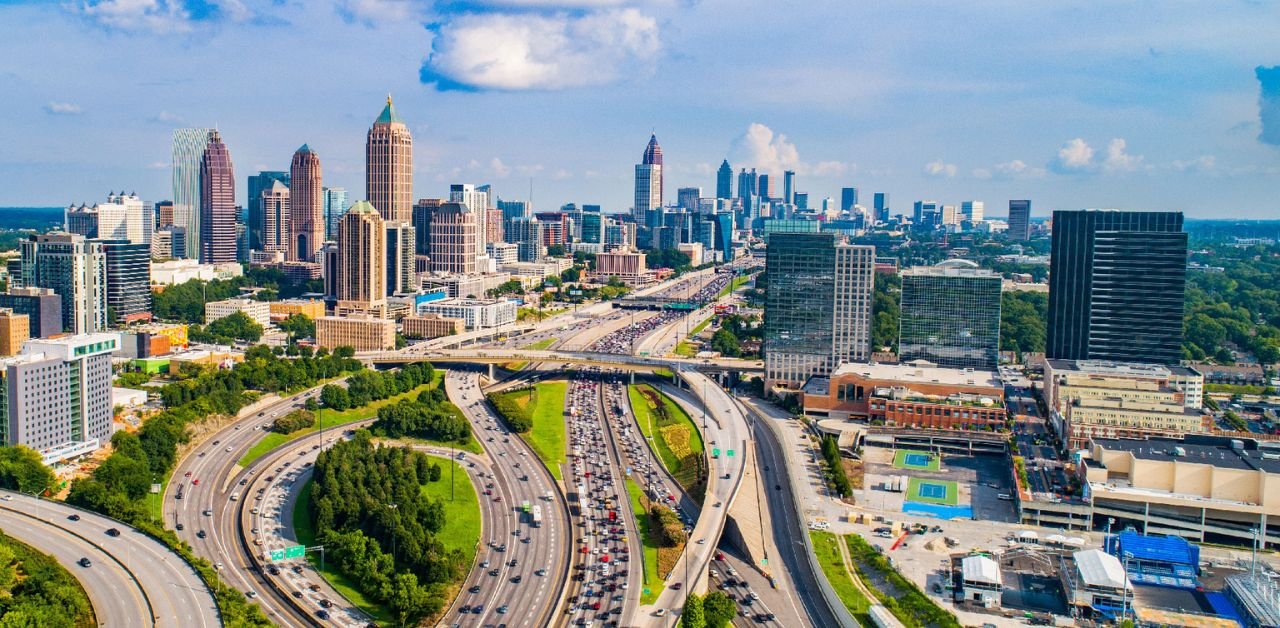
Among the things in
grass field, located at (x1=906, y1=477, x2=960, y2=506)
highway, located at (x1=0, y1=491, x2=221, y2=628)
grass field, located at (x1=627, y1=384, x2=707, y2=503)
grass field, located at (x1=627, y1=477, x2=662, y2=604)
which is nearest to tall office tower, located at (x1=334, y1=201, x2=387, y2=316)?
grass field, located at (x1=627, y1=384, x2=707, y2=503)

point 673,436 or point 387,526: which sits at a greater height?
point 673,436

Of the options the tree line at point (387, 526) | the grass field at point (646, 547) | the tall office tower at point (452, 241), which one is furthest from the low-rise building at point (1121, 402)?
the tall office tower at point (452, 241)

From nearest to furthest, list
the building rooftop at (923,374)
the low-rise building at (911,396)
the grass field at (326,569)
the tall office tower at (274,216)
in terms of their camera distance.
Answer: the grass field at (326,569) < the low-rise building at (911,396) < the building rooftop at (923,374) < the tall office tower at (274,216)

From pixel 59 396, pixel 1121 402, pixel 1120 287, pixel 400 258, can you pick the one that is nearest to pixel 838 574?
pixel 1121 402

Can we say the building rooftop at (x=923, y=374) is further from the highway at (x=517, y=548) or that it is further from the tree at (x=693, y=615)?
the tree at (x=693, y=615)

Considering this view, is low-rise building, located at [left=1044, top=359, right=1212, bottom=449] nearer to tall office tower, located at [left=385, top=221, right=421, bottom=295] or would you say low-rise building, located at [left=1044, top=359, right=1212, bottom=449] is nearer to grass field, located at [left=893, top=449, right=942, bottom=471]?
grass field, located at [left=893, top=449, right=942, bottom=471]

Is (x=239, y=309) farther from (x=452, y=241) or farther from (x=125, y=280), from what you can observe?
(x=452, y=241)
